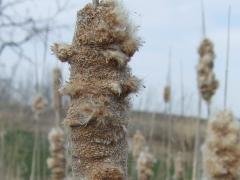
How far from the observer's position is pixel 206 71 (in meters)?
4.33

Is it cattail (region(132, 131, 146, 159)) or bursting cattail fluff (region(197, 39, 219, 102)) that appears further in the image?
cattail (region(132, 131, 146, 159))

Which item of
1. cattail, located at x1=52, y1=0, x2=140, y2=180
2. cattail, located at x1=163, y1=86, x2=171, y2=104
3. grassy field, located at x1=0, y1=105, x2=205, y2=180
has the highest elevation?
cattail, located at x1=163, y1=86, x2=171, y2=104

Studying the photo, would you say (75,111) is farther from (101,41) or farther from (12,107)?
(12,107)

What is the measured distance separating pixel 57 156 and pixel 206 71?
1.40 metres

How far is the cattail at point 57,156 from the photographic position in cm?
436

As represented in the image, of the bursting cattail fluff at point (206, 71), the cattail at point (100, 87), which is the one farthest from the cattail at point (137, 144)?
the cattail at point (100, 87)

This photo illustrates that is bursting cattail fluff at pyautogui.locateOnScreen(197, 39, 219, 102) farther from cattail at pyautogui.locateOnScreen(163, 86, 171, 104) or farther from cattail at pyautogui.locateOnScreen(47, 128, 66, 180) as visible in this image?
cattail at pyautogui.locateOnScreen(163, 86, 171, 104)

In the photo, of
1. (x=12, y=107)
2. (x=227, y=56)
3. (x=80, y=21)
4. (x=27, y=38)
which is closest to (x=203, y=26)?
(x=227, y=56)

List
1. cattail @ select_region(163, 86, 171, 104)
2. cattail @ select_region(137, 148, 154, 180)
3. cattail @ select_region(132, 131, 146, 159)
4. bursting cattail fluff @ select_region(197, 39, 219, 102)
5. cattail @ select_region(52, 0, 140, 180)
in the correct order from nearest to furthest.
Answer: cattail @ select_region(52, 0, 140, 180) → bursting cattail fluff @ select_region(197, 39, 219, 102) → cattail @ select_region(137, 148, 154, 180) → cattail @ select_region(163, 86, 171, 104) → cattail @ select_region(132, 131, 146, 159)

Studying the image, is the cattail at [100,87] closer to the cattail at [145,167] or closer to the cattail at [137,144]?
the cattail at [145,167]

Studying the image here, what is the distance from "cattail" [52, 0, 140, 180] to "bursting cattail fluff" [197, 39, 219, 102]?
316 cm

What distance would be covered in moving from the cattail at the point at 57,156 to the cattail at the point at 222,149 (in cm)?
179

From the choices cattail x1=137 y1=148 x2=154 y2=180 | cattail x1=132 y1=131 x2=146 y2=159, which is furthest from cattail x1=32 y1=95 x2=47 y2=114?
cattail x1=137 y1=148 x2=154 y2=180

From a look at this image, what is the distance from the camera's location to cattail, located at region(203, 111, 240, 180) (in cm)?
262
